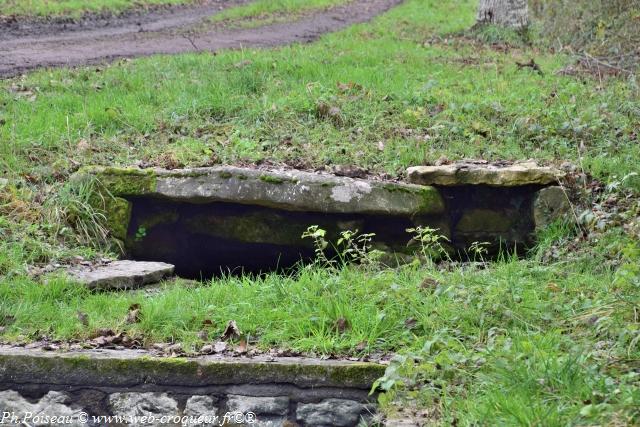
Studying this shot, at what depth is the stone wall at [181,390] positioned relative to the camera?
487 cm

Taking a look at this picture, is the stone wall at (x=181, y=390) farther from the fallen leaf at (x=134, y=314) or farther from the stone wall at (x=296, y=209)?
the stone wall at (x=296, y=209)

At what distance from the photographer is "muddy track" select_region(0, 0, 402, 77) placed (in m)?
11.9

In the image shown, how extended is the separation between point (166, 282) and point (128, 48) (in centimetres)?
722

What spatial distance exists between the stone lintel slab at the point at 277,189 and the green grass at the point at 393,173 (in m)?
0.39

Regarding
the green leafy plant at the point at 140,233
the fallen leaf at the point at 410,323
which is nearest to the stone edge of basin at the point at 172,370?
the fallen leaf at the point at 410,323

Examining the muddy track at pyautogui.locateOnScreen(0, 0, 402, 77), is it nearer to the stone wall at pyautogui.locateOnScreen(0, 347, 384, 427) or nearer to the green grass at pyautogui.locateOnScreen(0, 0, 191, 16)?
the green grass at pyautogui.locateOnScreen(0, 0, 191, 16)

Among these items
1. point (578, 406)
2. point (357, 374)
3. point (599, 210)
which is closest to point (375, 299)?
point (357, 374)

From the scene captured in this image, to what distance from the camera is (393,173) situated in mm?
7863

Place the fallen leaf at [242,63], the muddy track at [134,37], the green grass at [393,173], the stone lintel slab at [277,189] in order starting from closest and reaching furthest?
the green grass at [393,173] < the stone lintel slab at [277,189] < the fallen leaf at [242,63] < the muddy track at [134,37]

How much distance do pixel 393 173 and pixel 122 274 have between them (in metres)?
2.84

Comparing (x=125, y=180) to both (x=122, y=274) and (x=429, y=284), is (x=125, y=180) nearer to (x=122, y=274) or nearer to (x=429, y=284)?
(x=122, y=274)

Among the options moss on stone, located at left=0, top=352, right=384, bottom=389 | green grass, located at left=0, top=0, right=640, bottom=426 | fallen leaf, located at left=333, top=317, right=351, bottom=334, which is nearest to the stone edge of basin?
moss on stone, located at left=0, top=352, right=384, bottom=389

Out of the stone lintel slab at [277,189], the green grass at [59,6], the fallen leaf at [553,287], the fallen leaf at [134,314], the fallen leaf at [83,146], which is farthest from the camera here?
the green grass at [59,6]

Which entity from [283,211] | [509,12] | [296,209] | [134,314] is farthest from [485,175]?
[509,12]
